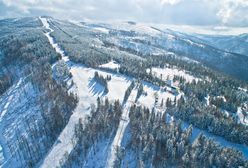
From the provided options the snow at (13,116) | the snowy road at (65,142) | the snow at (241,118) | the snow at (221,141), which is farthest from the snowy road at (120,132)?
the snow at (241,118)

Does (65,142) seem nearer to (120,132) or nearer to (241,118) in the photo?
(120,132)

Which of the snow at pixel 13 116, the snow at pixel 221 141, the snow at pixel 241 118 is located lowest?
the snow at pixel 13 116

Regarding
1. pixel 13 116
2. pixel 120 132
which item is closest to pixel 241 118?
pixel 120 132

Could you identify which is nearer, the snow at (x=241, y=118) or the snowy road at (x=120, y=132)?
the snowy road at (x=120, y=132)

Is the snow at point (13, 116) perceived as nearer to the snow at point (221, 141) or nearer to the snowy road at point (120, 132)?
the snowy road at point (120, 132)

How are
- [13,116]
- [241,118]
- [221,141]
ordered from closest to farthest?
[221,141] → [13,116] → [241,118]

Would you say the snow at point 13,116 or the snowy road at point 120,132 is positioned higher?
the snowy road at point 120,132

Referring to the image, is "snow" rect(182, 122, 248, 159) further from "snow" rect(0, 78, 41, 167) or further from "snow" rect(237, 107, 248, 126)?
"snow" rect(0, 78, 41, 167)

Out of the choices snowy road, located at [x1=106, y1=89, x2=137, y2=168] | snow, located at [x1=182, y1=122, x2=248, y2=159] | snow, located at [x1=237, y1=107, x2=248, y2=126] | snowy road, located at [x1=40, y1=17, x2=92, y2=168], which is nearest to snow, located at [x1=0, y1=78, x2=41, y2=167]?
snowy road, located at [x1=40, y1=17, x2=92, y2=168]

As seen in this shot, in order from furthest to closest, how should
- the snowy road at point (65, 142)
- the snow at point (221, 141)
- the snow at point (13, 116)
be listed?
1. the snow at point (13, 116)
2. the snow at point (221, 141)
3. the snowy road at point (65, 142)

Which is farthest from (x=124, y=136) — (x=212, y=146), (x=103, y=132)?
(x=212, y=146)

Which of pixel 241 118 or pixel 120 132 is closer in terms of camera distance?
pixel 120 132
